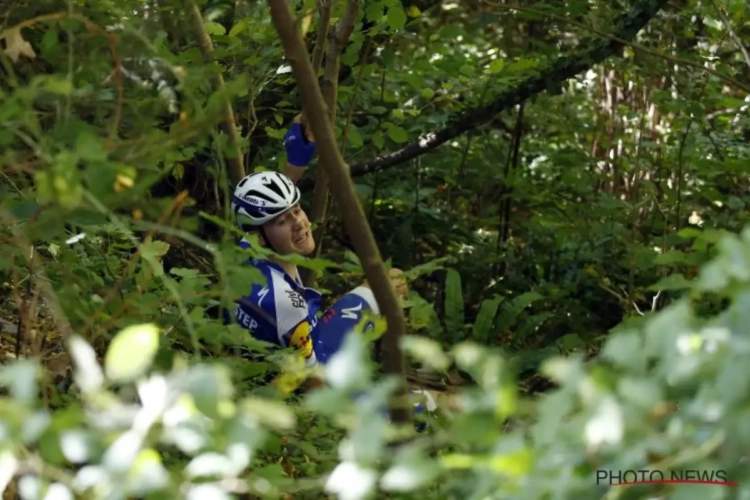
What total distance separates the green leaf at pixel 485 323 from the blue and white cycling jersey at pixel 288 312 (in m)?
2.15

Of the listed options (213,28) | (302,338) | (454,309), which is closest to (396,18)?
(213,28)

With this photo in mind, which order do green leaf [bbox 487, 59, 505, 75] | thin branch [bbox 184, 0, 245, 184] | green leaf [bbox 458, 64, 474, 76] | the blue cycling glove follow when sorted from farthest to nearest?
green leaf [bbox 487, 59, 505, 75]
green leaf [bbox 458, 64, 474, 76]
the blue cycling glove
thin branch [bbox 184, 0, 245, 184]

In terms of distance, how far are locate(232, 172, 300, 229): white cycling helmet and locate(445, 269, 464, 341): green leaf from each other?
7.26 feet

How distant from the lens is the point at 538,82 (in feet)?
21.8

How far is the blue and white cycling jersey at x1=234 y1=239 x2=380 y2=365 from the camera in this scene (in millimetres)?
4773

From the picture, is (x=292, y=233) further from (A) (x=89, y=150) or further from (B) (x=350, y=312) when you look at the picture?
(A) (x=89, y=150)

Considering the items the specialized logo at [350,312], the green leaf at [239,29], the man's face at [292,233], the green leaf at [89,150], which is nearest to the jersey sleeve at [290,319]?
the specialized logo at [350,312]

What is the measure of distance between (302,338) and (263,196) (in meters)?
0.68

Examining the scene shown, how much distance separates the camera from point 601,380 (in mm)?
1433

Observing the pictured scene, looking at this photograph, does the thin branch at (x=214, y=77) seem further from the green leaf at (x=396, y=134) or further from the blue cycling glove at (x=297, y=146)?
the green leaf at (x=396, y=134)

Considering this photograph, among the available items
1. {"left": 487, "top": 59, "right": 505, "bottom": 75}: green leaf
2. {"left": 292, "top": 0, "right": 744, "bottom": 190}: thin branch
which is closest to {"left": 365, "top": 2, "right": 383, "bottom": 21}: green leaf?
{"left": 487, "top": 59, "right": 505, "bottom": 75}: green leaf

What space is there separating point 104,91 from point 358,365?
5.03ft

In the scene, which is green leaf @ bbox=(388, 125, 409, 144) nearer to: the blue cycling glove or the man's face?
the blue cycling glove

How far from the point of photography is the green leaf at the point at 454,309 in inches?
275
